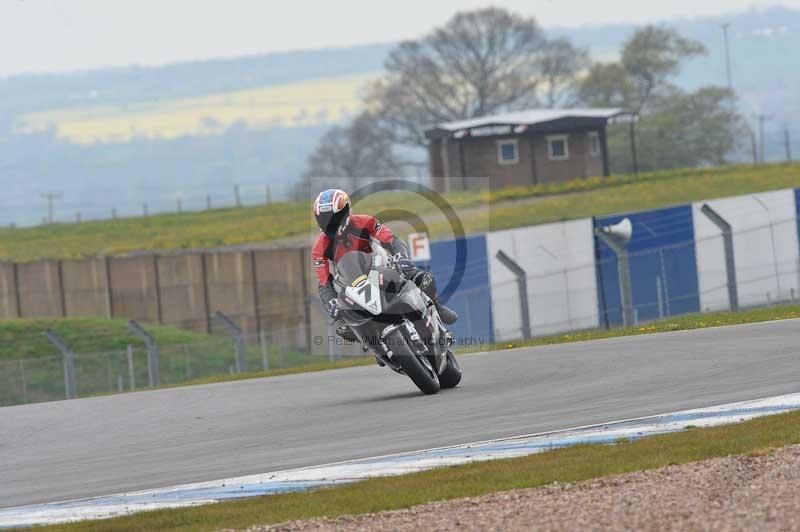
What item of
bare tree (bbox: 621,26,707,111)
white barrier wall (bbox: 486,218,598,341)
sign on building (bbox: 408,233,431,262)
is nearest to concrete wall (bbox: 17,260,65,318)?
white barrier wall (bbox: 486,218,598,341)

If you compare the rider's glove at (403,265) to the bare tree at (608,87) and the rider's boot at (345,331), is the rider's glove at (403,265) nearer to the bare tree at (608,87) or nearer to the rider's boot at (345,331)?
the rider's boot at (345,331)

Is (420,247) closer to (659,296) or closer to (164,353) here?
(659,296)

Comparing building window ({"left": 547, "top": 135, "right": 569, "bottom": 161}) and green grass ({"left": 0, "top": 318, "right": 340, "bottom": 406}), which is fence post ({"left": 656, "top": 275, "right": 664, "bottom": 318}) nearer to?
green grass ({"left": 0, "top": 318, "right": 340, "bottom": 406})

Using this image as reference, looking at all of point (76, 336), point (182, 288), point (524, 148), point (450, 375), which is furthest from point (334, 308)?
point (524, 148)

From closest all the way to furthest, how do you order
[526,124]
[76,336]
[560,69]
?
[76,336], [526,124], [560,69]

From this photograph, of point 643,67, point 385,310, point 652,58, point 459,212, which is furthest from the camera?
point 643,67

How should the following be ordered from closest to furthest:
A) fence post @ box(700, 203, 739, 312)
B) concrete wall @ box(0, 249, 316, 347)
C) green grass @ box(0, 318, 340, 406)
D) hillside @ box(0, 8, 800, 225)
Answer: fence post @ box(700, 203, 739, 312), green grass @ box(0, 318, 340, 406), concrete wall @ box(0, 249, 316, 347), hillside @ box(0, 8, 800, 225)

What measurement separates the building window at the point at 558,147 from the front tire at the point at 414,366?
57.0m

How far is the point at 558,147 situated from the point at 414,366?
58147mm

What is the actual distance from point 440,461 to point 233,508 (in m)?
1.49

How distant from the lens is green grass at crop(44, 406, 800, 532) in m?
8.09

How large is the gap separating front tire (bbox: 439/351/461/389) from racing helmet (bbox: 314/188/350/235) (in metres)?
1.82

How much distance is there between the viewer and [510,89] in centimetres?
10838

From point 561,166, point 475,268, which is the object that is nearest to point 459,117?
point 561,166
